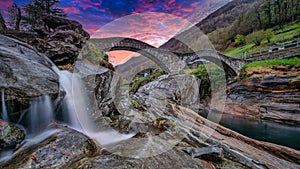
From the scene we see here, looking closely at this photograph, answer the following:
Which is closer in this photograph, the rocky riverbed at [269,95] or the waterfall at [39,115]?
the waterfall at [39,115]

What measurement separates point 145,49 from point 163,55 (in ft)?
7.86

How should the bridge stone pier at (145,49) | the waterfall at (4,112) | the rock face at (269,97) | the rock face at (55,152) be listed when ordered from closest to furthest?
the rock face at (55,152) < the waterfall at (4,112) < the rock face at (269,97) < the bridge stone pier at (145,49)

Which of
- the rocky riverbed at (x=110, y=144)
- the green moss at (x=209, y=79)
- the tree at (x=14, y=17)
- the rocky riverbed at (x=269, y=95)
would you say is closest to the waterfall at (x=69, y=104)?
the rocky riverbed at (x=110, y=144)

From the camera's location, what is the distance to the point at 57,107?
12.6 ft

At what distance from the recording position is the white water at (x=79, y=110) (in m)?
4.10

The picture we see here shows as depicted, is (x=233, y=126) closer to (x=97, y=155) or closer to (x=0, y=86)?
(x=97, y=155)

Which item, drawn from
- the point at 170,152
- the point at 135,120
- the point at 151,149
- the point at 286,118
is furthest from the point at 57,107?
the point at 286,118

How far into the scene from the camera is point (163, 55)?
1547 cm

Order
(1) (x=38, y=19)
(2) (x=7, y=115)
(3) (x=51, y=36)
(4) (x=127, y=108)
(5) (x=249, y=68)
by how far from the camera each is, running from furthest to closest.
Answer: (5) (x=249, y=68), (1) (x=38, y=19), (3) (x=51, y=36), (4) (x=127, y=108), (2) (x=7, y=115)

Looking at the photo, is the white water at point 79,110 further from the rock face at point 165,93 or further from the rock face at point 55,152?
the rock face at point 165,93

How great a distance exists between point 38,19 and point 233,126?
21421 millimetres

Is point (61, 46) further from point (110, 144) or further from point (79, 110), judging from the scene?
point (110, 144)

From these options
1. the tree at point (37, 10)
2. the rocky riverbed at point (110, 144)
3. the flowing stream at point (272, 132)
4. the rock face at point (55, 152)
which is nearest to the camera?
the rock face at point (55, 152)

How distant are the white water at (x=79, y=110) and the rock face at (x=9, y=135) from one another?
128 cm
